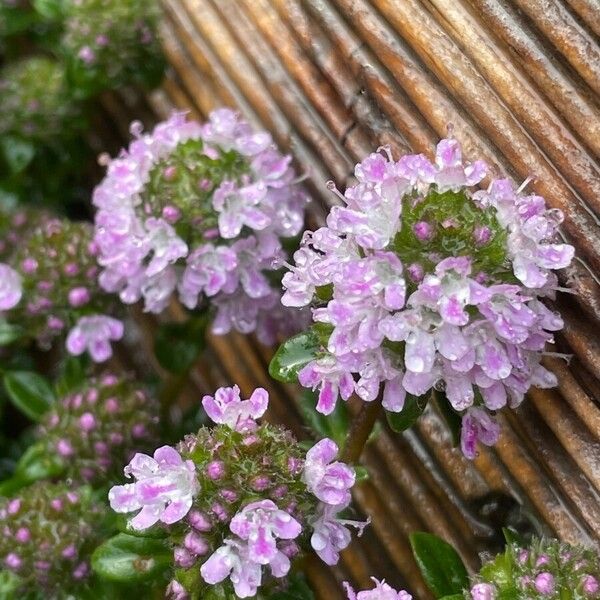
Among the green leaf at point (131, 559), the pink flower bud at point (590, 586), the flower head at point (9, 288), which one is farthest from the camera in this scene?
the flower head at point (9, 288)

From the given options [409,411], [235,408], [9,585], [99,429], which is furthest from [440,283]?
[9,585]

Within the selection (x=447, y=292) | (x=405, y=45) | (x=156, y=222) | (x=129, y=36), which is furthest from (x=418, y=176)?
(x=129, y=36)

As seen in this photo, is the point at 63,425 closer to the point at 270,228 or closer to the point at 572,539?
the point at 270,228

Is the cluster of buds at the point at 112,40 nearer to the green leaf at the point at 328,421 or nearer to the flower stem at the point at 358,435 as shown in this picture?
the green leaf at the point at 328,421

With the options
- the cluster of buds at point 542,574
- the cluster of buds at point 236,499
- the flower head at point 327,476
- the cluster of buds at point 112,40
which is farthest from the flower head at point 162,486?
the cluster of buds at point 112,40

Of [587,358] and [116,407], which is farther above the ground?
[116,407]

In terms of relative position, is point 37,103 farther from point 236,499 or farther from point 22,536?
point 236,499
